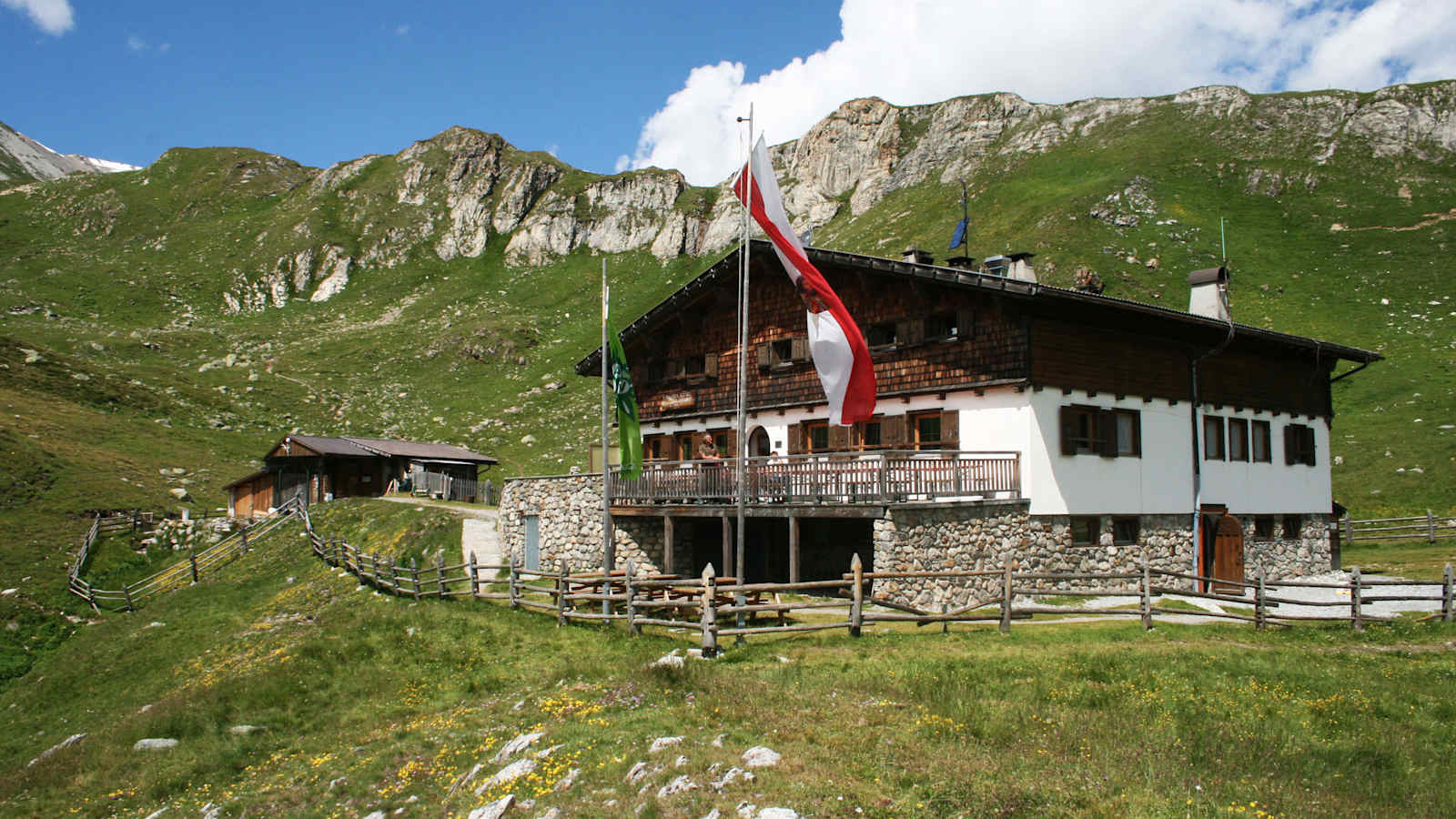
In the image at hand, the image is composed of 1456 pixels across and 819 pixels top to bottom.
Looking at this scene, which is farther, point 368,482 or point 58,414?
point 58,414

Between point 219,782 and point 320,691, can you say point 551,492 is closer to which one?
point 320,691

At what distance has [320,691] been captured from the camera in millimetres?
17828

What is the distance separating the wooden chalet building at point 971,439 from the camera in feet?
72.5

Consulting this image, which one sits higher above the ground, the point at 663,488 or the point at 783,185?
the point at 783,185

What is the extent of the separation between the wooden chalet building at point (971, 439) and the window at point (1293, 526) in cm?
5

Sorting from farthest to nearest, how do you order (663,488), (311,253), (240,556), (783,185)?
(783,185) → (311,253) → (240,556) → (663,488)

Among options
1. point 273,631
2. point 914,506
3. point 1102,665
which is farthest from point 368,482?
point 1102,665

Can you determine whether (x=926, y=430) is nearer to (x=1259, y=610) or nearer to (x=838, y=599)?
(x=838, y=599)

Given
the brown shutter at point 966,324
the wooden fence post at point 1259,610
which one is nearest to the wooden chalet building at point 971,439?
the brown shutter at point 966,324

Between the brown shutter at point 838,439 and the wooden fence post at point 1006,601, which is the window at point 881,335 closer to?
the brown shutter at point 838,439

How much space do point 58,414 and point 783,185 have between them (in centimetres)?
8428

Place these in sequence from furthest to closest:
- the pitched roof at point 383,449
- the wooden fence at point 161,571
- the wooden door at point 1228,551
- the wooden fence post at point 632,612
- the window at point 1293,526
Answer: the pitched roof at point 383,449, the wooden fence at point 161,571, the window at point 1293,526, the wooden door at point 1228,551, the wooden fence post at point 632,612

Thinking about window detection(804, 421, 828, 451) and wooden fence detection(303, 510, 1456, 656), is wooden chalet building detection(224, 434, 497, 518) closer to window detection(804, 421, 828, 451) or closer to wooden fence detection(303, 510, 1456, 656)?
wooden fence detection(303, 510, 1456, 656)

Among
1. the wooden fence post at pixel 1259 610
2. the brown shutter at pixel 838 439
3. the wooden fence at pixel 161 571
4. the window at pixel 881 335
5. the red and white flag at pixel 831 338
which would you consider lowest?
the wooden fence at pixel 161 571
